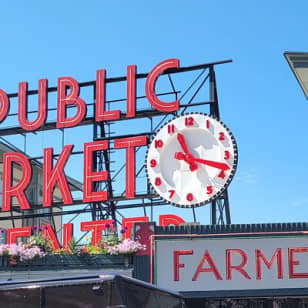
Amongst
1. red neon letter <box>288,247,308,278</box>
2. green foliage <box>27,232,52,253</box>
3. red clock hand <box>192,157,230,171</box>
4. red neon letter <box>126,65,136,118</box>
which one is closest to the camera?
red neon letter <box>288,247,308,278</box>

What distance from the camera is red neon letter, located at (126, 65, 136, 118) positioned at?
35.2 m

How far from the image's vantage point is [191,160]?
30.2 m

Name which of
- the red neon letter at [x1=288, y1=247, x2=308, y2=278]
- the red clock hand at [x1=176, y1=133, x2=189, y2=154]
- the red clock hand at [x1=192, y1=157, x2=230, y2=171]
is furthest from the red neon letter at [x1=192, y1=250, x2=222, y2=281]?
the red clock hand at [x1=176, y1=133, x2=189, y2=154]

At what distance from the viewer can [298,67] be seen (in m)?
22.0

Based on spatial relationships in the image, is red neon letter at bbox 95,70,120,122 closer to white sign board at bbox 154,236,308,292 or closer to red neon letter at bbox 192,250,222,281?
white sign board at bbox 154,236,308,292

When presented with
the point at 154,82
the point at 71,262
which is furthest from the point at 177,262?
the point at 154,82

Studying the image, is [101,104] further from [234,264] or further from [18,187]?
[234,264]

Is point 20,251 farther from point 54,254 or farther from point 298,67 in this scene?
point 298,67

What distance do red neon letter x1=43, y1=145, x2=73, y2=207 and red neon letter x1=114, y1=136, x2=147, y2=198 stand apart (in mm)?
2875

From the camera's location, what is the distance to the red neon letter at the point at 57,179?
3438 cm

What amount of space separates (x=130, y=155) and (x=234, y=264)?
13.9 m

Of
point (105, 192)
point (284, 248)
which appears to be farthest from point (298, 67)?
point (105, 192)

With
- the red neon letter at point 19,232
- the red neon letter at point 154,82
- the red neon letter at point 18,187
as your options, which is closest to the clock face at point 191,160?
the red neon letter at point 154,82

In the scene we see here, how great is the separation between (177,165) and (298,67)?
972 cm
